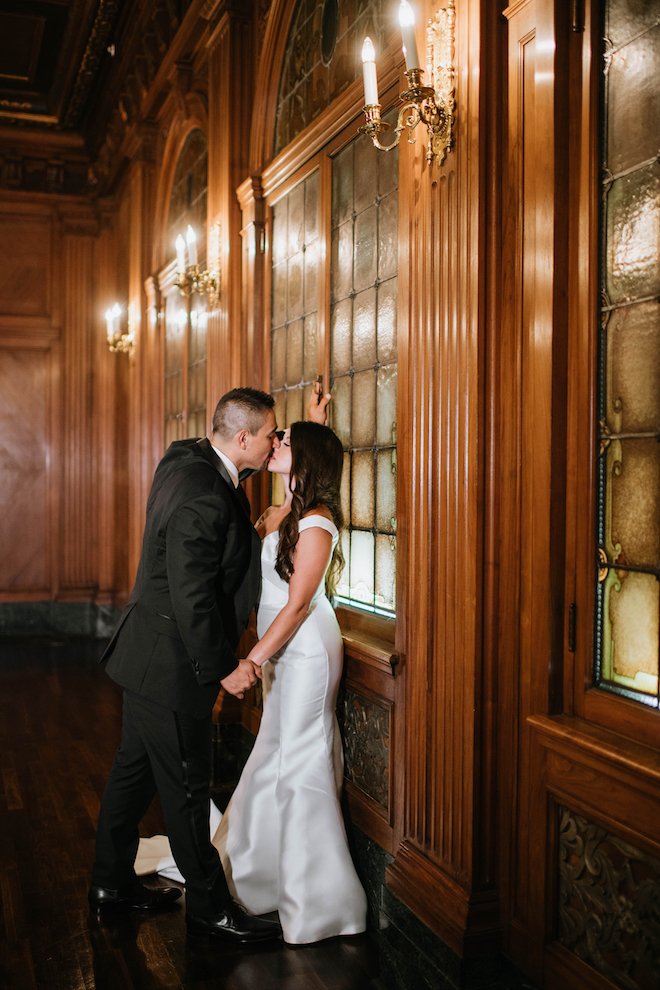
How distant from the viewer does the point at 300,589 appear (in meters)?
2.92

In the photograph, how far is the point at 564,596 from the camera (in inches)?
86.7

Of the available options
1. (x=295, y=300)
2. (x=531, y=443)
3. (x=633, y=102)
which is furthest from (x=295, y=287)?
(x=633, y=102)

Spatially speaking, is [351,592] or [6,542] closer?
[351,592]

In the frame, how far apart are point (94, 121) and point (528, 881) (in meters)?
8.10

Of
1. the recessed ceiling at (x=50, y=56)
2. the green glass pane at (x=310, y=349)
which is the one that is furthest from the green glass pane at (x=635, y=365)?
the recessed ceiling at (x=50, y=56)

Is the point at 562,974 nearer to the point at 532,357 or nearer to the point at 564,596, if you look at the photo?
the point at 564,596

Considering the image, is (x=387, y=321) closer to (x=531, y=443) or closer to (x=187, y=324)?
(x=531, y=443)

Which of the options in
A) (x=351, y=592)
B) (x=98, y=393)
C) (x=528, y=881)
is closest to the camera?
(x=528, y=881)

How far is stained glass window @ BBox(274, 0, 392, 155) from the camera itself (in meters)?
3.42

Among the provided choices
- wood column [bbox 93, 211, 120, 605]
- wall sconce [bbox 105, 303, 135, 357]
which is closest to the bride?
wall sconce [bbox 105, 303, 135, 357]

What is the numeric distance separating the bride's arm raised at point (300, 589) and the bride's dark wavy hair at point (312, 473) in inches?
4.1

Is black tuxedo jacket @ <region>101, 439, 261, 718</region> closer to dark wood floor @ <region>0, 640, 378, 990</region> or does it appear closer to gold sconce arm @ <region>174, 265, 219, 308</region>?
dark wood floor @ <region>0, 640, 378, 990</region>

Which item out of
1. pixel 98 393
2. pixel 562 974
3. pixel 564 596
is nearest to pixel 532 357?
pixel 564 596

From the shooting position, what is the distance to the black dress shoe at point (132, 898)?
3012 mm
